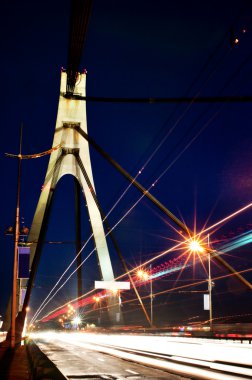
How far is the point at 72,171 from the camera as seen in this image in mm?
51438

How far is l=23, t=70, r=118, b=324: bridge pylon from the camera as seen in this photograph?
47625 millimetres

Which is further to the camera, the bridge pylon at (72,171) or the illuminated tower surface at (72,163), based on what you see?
the illuminated tower surface at (72,163)

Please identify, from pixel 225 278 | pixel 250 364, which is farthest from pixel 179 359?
pixel 225 278

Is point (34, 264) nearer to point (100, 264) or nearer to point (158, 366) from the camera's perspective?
point (100, 264)

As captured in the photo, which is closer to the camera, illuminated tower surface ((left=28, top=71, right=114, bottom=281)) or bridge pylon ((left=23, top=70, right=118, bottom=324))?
bridge pylon ((left=23, top=70, right=118, bottom=324))

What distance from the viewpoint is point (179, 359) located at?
19609 mm

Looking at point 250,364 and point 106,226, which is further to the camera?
point 106,226

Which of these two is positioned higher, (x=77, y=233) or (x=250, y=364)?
(x=77, y=233)

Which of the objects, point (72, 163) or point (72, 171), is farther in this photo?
point (72, 163)

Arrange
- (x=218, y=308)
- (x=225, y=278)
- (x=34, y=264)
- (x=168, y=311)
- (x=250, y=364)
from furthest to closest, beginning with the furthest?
1. (x=168, y=311)
2. (x=225, y=278)
3. (x=218, y=308)
4. (x=34, y=264)
5. (x=250, y=364)

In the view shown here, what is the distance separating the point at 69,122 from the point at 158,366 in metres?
37.5

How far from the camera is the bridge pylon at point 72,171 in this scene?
4762 cm

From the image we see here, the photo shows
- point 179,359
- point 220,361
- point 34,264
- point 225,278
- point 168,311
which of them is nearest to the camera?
point 220,361

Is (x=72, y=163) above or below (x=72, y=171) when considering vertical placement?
above
